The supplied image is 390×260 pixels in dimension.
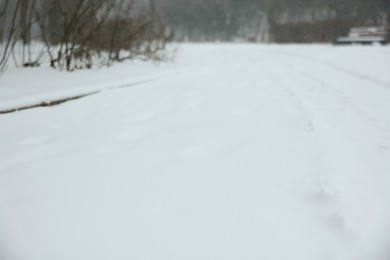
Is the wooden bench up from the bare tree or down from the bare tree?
up

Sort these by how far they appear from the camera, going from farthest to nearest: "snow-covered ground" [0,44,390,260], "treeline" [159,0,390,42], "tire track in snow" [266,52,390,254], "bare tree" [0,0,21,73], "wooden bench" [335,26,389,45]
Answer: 1. "treeline" [159,0,390,42]
2. "wooden bench" [335,26,389,45]
3. "bare tree" [0,0,21,73]
4. "tire track in snow" [266,52,390,254]
5. "snow-covered ground" [0,44,390,260]

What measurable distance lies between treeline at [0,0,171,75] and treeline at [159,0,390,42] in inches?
400

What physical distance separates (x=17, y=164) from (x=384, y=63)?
6.42 meters

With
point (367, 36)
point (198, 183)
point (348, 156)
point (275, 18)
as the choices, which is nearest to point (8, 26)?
point (198, 183)

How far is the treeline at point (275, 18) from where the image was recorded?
635 inches

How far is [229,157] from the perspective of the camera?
1.97 meters

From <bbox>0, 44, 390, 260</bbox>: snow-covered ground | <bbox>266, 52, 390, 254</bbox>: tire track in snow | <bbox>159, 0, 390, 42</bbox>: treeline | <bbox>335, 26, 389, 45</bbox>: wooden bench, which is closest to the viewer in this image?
<bbox>0, 44, 390, 260</bbox>: snow-covered ground

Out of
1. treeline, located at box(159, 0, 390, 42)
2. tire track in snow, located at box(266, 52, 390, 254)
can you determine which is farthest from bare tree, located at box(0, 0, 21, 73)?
treeline, located at box(159, 0, 390, 42)

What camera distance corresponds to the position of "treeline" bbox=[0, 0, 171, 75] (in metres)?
5.85

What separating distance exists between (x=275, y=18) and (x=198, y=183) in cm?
2472

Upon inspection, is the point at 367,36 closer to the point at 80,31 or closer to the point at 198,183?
the point at 80,31

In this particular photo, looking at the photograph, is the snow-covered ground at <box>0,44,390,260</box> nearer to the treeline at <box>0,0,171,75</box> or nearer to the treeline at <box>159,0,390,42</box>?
the treeline at <box>0,0,171,75</box>

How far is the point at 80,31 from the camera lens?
Answer: 6184 mm

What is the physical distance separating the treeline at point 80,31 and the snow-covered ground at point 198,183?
3258 millimetres
